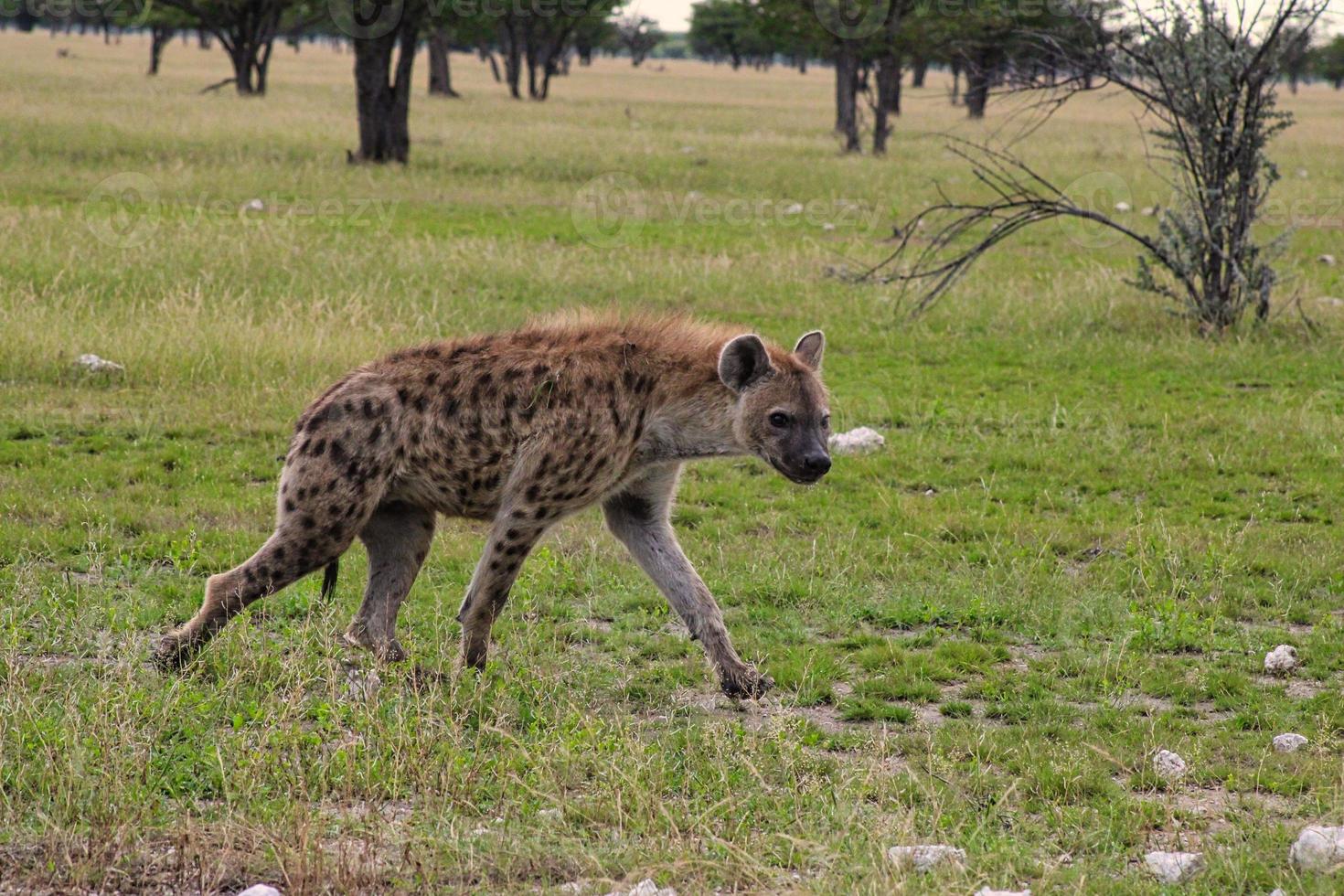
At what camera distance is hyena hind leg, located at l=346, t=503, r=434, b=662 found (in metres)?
5.14

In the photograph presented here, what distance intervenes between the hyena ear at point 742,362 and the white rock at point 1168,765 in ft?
5.90

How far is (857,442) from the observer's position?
8.38m

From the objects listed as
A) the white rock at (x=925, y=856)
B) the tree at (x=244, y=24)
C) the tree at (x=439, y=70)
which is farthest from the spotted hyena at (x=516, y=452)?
the tree at (x=439, y=70)

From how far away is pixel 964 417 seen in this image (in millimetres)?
9023

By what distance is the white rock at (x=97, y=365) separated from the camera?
9.16 m

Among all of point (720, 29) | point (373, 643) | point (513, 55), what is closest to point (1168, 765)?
point (373, 643)

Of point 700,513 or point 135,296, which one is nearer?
point 700,513

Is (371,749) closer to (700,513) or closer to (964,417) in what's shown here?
(700,513)

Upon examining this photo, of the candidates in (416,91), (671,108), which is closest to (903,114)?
(671,108)

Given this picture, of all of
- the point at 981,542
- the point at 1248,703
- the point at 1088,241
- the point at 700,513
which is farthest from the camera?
the point at 1088,241

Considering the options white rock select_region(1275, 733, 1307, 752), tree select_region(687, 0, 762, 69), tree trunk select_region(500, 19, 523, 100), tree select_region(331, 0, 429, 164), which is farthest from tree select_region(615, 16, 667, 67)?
white rock select_region(1275, 733, 1307, 752)

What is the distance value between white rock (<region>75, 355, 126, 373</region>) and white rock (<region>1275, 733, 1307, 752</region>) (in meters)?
6.98

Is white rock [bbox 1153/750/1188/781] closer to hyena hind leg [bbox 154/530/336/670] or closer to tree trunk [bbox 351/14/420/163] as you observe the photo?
hyena hind leg [bbox 154/530/336/670]

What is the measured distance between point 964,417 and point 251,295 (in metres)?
5.42
